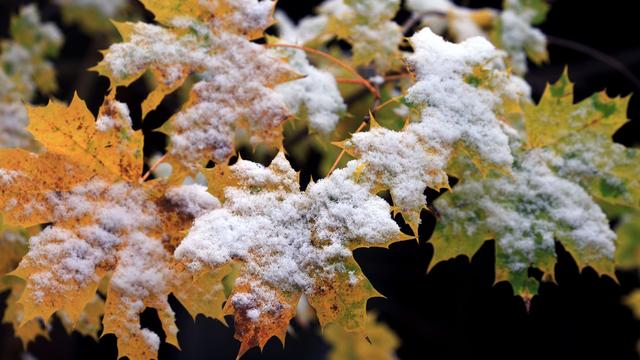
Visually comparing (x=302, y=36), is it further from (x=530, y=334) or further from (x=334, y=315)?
A: (x=530, y=334)

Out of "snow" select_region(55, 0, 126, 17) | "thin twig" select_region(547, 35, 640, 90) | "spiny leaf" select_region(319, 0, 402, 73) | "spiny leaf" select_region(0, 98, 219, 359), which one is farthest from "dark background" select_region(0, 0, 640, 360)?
"spiny leaf" select_region(0, 98, 219, 359)

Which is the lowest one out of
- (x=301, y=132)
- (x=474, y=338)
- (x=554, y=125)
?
(x=474, y=338)

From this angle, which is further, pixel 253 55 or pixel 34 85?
pixel 34 85

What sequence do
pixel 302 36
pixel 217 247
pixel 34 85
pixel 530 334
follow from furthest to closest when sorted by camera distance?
pixel 530 334 < pixel 34 85 < pixel 302 36 < pixel 217 247

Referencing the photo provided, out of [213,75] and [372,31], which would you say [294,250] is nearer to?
[213,75]

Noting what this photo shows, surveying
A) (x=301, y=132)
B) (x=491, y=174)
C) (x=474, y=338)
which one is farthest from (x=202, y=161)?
(x=474, y=338)

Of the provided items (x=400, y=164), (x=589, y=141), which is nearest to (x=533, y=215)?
(x=589, y=141)

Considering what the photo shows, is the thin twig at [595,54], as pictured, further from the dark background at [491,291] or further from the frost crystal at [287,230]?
the dark background at [491,291]

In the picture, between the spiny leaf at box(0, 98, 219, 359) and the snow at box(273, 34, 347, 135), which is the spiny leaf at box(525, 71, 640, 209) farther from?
the spiny leaf at box(0, 98, 219, 359)

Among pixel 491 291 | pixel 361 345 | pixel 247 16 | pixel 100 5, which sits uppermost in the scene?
pixel 247 16
